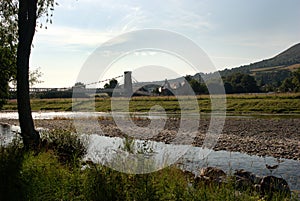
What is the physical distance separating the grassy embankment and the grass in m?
42.7

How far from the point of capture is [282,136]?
2700cm

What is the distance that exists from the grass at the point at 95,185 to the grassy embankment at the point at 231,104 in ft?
140

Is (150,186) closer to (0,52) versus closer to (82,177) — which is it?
(82,177)

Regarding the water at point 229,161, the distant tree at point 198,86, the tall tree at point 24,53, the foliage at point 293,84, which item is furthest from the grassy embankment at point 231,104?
the foliage at point 293,84

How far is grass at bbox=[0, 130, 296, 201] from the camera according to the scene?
21.4 ft

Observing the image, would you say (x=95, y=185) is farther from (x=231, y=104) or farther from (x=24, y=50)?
(x=231, y=104)

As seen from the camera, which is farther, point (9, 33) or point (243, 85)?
point (243, 85)

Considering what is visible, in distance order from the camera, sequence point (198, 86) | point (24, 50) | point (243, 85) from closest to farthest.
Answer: point (24, 50) < point (198, 86) < point (243, 85)

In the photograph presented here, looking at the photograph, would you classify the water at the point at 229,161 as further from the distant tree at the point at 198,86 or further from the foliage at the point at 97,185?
the distant tree at the point at 198,86

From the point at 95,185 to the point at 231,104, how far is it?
194 feet

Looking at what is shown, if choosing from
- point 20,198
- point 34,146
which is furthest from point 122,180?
point 34,146

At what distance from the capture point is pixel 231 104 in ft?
210

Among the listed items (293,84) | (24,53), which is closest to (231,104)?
(24,53)

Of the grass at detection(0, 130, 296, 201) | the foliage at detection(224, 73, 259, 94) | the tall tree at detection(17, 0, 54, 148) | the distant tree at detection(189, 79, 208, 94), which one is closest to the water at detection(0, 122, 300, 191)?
the tall tree at detection(17, 0, 54, 148)
